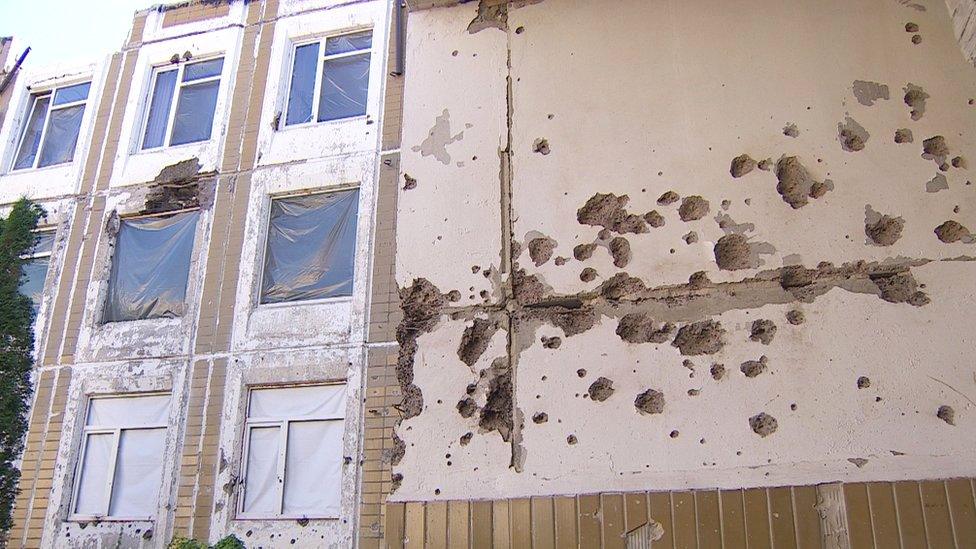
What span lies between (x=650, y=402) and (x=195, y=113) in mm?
10636

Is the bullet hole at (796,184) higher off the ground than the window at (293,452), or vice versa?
the bullet hole at (796,184)

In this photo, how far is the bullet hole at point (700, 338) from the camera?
4707 mm

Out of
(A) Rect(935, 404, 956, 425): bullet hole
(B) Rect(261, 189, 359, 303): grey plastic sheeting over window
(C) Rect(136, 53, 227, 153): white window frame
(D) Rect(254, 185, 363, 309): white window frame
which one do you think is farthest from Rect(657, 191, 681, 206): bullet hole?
(C) Rect(136, 53, 227, 153): white window frame

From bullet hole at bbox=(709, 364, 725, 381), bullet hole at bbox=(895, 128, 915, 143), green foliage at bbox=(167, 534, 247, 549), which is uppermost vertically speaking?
bullet hole at bbox=(895, 128, 915, 143)

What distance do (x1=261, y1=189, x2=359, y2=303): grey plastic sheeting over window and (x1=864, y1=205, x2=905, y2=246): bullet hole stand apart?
296 inches

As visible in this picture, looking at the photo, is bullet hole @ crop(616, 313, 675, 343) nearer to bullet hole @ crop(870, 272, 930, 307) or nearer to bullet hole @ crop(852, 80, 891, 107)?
bullet hole @ crop(870, 272, 930, 307)

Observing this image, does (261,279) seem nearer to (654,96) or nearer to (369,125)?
(369,125)

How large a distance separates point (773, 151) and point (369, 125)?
7675 mm

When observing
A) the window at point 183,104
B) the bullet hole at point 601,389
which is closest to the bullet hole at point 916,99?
the bullet hole at point 601,389

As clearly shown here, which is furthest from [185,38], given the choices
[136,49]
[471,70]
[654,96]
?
[654,96]

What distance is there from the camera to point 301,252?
1141 cm

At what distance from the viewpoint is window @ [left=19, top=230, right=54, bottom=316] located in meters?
12.5

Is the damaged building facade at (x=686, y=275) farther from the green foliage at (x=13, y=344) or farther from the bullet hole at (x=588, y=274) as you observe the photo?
the green foliage at (x=13, y=344)

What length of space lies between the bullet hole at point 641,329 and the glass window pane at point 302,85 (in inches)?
338
